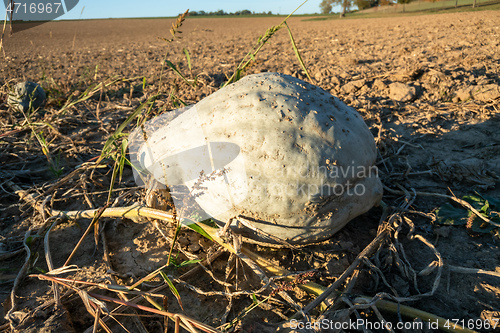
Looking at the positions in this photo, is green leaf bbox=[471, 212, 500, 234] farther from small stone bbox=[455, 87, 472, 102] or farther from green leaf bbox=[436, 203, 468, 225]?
small stone bbox=[455, 87, 472, 102]

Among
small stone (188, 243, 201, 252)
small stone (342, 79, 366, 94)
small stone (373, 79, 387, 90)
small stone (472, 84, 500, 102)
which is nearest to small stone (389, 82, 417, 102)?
small stone (373, 79, 387, 90)

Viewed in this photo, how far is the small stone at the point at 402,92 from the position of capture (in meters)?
3.79

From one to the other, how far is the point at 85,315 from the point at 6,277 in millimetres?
628

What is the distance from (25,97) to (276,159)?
12.0ft

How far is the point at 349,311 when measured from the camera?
1.54 metres

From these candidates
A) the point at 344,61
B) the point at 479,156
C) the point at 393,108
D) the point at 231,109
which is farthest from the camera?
the point at 344,61

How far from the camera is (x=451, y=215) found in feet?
7.22

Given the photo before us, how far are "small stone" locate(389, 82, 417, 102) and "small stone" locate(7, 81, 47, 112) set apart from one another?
161 inches

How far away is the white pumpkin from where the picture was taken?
5.90 ft

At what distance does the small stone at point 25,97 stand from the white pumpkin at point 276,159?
2.92m

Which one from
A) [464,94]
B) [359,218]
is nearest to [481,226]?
[359,218]

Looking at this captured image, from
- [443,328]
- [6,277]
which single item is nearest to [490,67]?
[443,328]

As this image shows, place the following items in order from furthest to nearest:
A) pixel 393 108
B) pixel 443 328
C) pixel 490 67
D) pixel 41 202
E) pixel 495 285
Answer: pixel 490 67 < pixel 393 108 < pixel 41 202 < pixel 495 285 < pixel 443 328

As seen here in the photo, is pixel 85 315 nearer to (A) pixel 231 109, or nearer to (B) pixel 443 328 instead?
Answer: (A) pixel 231 109
